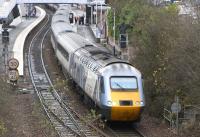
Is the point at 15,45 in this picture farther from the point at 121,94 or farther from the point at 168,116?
the point at 121,94

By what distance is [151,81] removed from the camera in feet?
93.7

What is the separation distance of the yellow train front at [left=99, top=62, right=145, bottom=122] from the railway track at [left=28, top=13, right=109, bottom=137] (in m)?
1.09

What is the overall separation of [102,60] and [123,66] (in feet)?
5.94

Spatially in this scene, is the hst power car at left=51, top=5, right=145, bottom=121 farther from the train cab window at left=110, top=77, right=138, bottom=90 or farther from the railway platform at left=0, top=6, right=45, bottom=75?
the railway platform at left=0, top=6, right=45, bottom=75

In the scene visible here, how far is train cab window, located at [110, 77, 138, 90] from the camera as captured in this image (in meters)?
23.9

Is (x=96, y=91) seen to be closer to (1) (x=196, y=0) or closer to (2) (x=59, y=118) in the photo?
(2) (x=59, y=118)

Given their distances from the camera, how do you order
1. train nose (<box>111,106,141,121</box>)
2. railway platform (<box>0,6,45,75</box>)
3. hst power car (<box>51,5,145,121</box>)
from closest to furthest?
train nose (<box>111,106,141,121</box>), hst power car (<box>51,5,145,121</box>), railway platform (<box>0,6,45,75</box>)

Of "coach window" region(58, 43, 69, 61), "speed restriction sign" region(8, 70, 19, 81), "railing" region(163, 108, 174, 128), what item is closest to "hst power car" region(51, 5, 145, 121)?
"railing" region(163, 108, 174, 128)

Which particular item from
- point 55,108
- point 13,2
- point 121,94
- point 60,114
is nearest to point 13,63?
point 55,108

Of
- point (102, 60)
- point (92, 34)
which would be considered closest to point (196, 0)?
point (102, 60)

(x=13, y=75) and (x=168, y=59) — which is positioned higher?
(x=168, y=59)

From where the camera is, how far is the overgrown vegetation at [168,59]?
917 inches

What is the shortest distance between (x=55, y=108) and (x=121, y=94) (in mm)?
6162

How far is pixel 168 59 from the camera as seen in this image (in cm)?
2661
